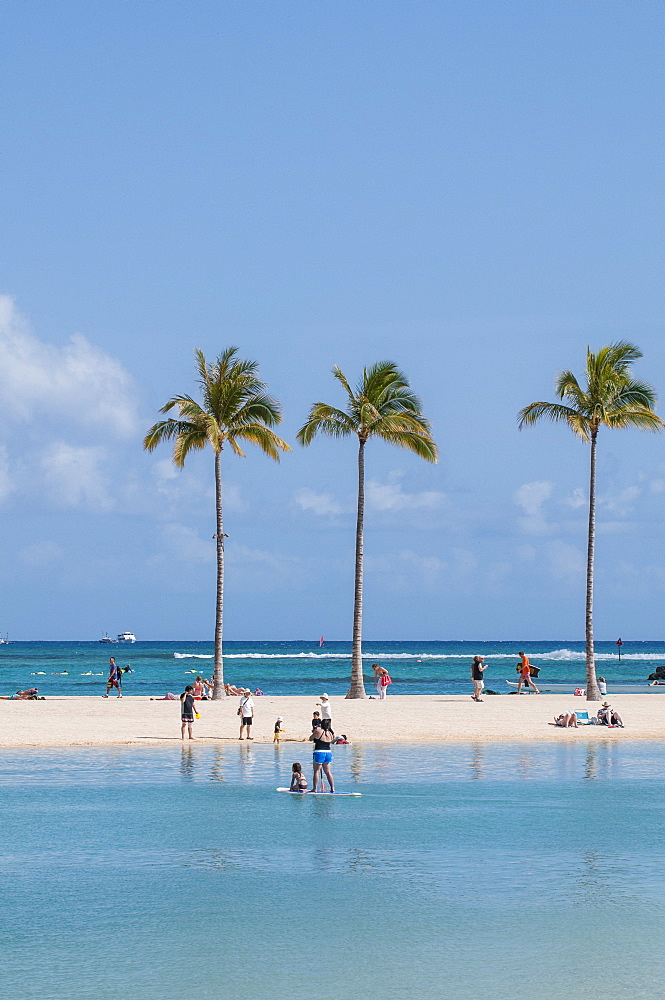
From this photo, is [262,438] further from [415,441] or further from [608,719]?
[608,719]

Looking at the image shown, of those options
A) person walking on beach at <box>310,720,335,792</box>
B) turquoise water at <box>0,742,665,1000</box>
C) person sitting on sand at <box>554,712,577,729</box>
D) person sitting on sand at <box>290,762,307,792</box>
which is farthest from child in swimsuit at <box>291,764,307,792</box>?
person sitting on sand at <box>554,712,577,729</box>

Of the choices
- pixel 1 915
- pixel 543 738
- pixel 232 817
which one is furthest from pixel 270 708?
pixel 1 915

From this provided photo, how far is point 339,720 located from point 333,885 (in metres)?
24.7

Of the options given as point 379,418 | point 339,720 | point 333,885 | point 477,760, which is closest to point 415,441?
point 379,418

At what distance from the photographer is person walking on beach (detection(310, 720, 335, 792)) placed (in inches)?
972

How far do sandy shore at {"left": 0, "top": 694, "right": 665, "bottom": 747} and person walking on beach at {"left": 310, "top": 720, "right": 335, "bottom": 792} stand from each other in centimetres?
979

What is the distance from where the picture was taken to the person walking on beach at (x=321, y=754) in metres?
24.7

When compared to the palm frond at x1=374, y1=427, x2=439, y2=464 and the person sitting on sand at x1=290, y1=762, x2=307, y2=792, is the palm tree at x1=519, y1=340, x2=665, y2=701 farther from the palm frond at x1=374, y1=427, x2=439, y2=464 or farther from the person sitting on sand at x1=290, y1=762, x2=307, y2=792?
the person sitting on sand at x1=290, y1=762, x2=307, y2=792

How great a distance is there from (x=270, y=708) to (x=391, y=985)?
3395 centimetres

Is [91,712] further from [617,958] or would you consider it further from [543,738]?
[617,958]

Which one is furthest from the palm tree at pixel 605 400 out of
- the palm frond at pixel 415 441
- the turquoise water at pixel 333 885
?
the turquoise water at pixel 333 885

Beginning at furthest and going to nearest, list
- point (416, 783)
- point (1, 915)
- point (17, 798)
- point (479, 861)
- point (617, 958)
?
point (416, 783) < point (17, 798) < point (479, 861) < point (1, 915) < point (617, 958)

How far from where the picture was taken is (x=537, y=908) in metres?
15.2

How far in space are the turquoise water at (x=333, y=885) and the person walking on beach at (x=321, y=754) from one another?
957 mm
